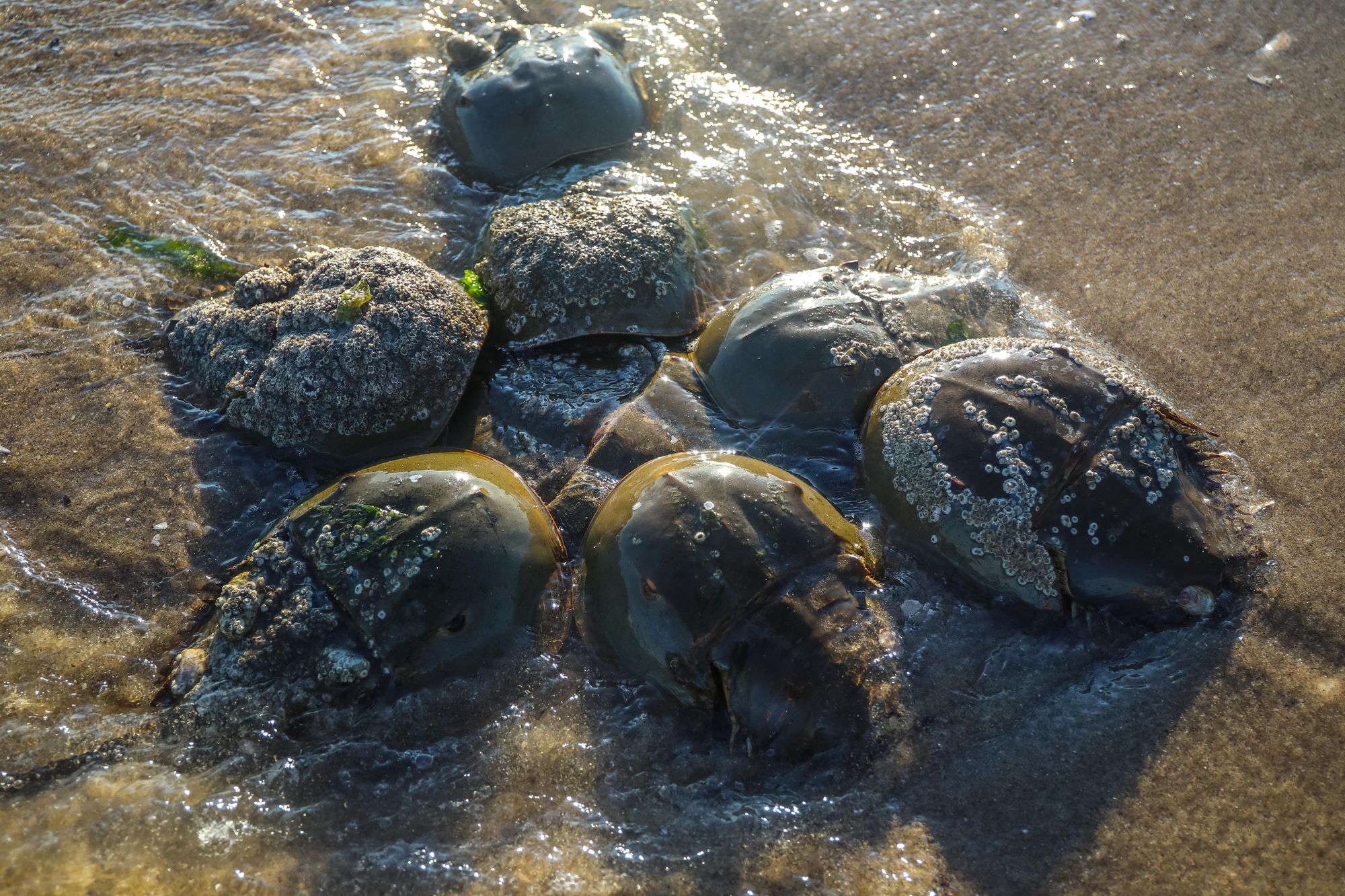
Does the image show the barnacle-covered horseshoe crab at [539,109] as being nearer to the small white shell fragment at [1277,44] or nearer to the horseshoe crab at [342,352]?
the horseshoe crab at [342,352]

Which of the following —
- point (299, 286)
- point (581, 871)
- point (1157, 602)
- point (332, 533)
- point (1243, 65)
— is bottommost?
point (581, 871)

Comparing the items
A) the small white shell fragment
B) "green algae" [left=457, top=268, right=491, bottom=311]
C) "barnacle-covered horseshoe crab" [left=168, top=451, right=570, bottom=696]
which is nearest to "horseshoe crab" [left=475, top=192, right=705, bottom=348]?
"green algae" [left=457, top=268, right=491, bottom=311]

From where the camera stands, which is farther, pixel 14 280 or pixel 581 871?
pixel 14 280

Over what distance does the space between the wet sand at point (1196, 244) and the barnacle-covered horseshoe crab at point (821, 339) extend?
647 millimetres

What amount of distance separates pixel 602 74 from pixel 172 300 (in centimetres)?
204

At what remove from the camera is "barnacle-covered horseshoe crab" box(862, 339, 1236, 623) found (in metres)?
2.38

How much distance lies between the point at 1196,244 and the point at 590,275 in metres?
2.34

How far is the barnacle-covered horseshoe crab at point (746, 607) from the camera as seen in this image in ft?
7.16

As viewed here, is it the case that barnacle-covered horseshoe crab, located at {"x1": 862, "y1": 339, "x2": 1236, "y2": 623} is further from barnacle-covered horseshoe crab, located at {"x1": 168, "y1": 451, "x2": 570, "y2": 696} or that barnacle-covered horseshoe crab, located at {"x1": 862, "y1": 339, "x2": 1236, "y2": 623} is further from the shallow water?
barnacle-covered horseshoe crab, located at {"x1": 168, "y1": 451, "x2": 570, "y2": 696}

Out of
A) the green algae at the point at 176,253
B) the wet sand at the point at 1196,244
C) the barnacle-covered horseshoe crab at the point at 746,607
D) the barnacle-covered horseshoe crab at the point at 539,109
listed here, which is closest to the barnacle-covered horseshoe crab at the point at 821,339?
the barnacle-covered horseshoe crab at the point at 746,607

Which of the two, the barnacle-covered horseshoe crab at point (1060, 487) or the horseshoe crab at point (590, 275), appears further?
the horseshoe crab at point (590, 275)

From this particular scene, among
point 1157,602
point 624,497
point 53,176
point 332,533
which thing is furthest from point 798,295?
point 53,176

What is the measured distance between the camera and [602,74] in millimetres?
3996

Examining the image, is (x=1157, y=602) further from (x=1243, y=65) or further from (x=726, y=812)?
(x=1243, y=65)
